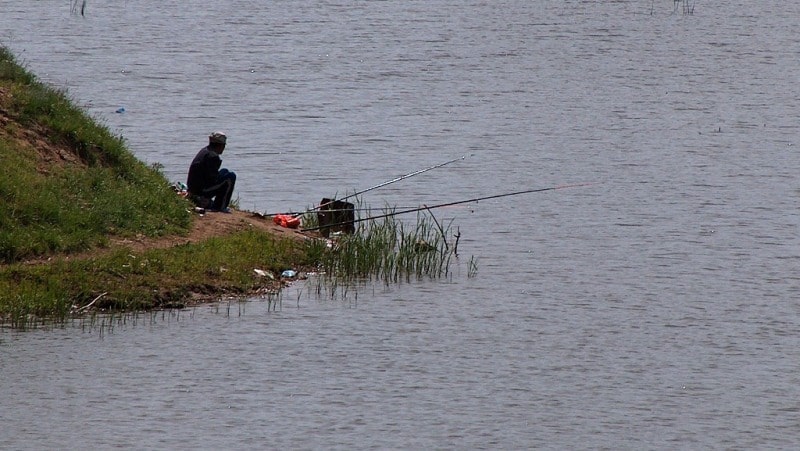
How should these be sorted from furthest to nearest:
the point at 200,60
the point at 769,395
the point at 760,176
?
1. the point at 200,60
2. the point at 760,176
3. the point at 769,395

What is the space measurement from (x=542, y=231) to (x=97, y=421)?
11.7m

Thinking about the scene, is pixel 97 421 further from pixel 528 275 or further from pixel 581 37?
pixel 581 37

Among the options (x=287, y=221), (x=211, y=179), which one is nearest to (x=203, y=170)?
(x=211, y=179)

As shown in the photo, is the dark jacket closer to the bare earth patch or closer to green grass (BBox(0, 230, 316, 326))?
the bare earth patch

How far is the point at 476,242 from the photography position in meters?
23.7

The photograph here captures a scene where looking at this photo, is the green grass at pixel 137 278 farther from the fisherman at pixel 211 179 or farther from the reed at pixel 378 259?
the fisherman at pixel 211 179

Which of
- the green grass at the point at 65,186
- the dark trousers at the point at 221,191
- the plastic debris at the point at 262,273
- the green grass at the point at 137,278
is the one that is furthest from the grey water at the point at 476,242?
the dark trousers at the point at 221,191

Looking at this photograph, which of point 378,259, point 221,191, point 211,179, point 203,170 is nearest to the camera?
point 378,259

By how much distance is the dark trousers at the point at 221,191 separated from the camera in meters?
21.3

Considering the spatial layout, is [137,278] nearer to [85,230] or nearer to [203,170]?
[85,230]

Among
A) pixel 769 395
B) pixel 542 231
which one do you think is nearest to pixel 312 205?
pixel 542 231

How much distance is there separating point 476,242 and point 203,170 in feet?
15.6

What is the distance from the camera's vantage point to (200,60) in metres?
46.0

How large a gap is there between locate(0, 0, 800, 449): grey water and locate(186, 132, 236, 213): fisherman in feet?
9.17
